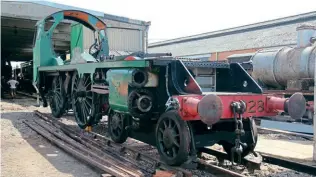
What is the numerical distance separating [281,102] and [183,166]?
63.4 inches

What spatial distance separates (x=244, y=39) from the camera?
28.1 m

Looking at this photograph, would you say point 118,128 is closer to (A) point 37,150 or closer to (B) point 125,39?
(A) point 37,150

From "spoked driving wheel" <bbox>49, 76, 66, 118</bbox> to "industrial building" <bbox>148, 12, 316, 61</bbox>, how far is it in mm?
15339

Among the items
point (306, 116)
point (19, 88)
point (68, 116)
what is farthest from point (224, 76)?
point (19, 88)

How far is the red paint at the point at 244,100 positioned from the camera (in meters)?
4.23

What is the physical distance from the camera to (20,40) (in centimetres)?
2380

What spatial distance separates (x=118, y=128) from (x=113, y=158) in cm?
96

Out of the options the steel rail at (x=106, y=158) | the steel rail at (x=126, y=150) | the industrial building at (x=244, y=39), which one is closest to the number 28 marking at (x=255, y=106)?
the steel rail at (x=126, y=150)

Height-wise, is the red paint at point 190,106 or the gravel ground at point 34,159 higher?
the red paint at point 190,106

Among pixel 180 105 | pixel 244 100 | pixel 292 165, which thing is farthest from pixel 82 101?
pixel 292 165

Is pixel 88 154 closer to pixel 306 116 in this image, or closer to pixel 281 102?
pixel 281 102

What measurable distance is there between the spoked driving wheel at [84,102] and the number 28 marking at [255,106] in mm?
3405

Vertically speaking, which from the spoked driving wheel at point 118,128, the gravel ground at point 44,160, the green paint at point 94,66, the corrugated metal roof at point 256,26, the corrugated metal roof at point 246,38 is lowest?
the gravel ground at point 44,160

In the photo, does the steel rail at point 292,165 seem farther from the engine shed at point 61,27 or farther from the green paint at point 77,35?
the engine shed at point 61,27
